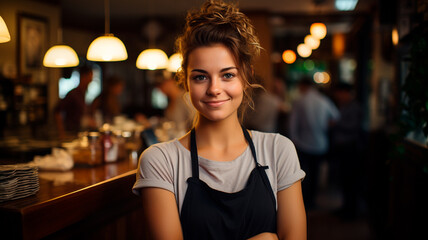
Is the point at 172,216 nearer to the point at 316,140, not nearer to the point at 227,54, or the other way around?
the point at 227,54

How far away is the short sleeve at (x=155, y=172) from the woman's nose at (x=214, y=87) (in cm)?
32

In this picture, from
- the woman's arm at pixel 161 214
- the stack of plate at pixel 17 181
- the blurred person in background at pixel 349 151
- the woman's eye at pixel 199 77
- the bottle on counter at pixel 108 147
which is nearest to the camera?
the woman's arm at pixel 161 214

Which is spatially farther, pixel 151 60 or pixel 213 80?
pixel 151 60

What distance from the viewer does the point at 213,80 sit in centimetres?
158

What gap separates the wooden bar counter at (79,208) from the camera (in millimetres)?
1699

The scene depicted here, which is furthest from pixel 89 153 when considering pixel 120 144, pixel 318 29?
pixel 318 29

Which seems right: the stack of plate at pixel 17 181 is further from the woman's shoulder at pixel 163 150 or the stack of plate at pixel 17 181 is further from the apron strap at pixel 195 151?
the apron strap at pixel 195 151

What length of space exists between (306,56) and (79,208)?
682cm

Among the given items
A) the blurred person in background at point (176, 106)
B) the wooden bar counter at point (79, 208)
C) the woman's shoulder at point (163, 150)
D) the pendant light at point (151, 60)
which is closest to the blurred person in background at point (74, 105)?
the blurred person in background at point (176, 106)

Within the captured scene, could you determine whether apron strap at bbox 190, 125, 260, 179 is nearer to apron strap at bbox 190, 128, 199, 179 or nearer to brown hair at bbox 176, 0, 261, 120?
apron strap at bbox 190, 128, 199, 179

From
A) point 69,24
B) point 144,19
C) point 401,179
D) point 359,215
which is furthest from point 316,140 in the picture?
point 69,24

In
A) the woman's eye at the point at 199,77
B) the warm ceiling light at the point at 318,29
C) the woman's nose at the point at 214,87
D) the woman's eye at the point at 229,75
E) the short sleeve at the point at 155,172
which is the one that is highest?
the warm ceiling light at the point at 318,29

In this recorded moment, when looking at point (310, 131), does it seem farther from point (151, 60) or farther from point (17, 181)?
point (17, 181)

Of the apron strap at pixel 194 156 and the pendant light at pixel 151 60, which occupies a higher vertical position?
the pendant light at pixel 151 60
